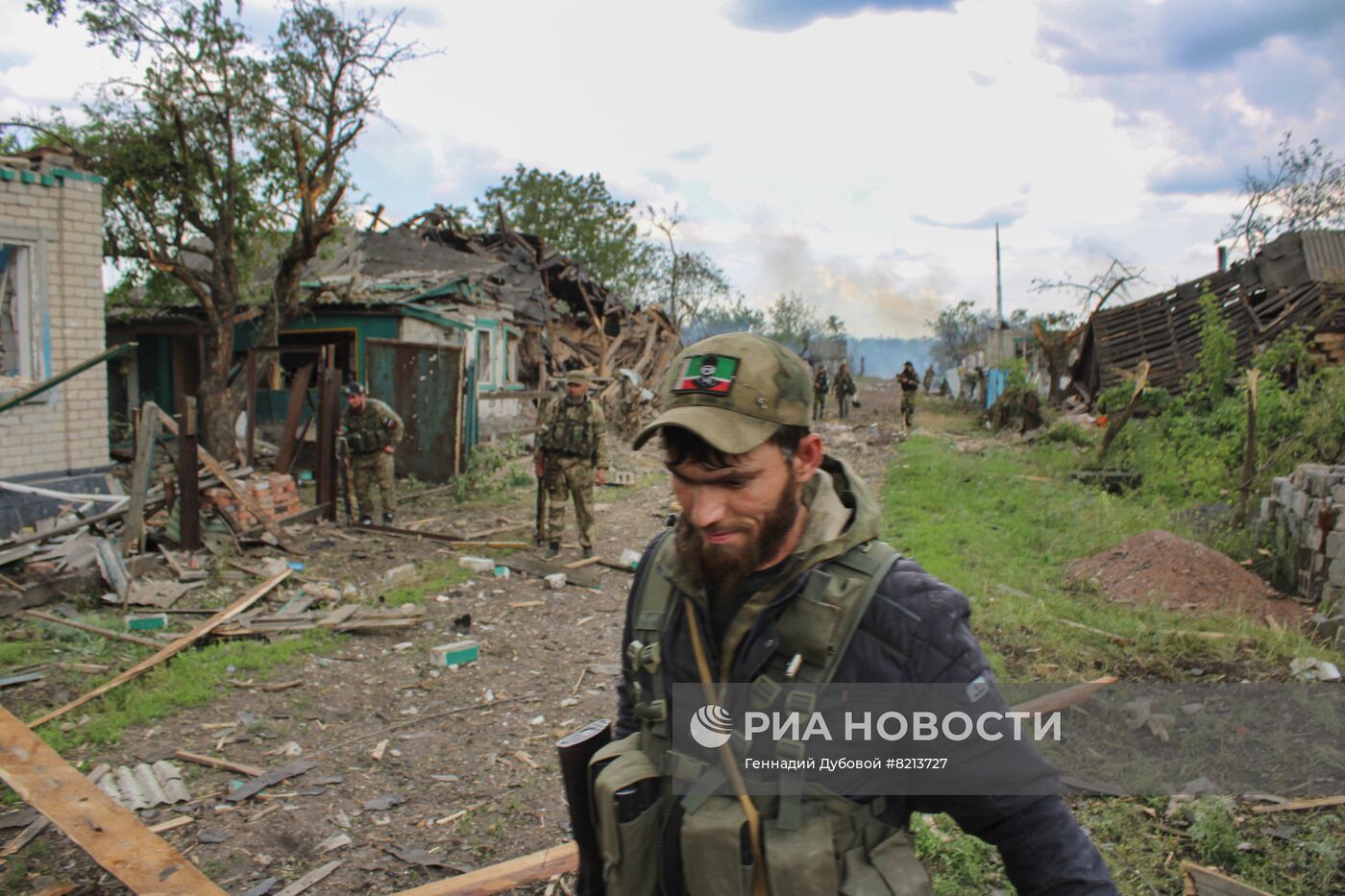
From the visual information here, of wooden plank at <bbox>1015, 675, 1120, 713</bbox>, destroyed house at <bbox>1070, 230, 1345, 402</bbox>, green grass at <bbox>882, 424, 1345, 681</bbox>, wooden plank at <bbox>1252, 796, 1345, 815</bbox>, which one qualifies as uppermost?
destroyed house at <bbox>1070, 230, 1345, 402</bbox>

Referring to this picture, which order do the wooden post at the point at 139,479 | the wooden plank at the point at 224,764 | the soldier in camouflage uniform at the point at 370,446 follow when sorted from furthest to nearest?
1. the soldier in camouflage uniform at the point at 370,446
2. the wooden post at the point at 139,479
3. the wooden plank at the point at 224,764

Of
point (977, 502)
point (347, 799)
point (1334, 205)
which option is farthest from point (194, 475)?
point (1334, 205)

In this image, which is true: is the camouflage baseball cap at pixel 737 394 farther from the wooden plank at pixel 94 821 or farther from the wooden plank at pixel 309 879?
the wooden plank at pixel 309 879

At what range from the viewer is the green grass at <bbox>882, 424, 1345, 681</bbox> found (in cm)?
483

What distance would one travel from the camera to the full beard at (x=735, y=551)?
1488mm

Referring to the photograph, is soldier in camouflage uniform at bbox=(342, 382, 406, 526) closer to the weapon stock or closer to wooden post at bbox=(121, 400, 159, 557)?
wooden post at bbox=(121, 400, 159, 557)

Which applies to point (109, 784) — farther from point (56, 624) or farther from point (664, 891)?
point (664, 891)

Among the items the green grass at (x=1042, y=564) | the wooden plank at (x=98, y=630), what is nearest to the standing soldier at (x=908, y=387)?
the green grass at (x=1042, y=564)

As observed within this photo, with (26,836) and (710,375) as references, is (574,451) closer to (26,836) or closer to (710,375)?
(26,836)

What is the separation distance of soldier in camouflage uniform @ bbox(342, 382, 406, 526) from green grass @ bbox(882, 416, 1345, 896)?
539 cm

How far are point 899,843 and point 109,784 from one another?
12.2ft

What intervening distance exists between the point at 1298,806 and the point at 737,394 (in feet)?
11.3

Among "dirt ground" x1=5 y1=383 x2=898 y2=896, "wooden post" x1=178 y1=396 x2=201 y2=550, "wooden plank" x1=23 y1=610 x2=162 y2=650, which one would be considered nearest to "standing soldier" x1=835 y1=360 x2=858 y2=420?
"dirt ground" x1=5 y1=383 x2=898 y2=896

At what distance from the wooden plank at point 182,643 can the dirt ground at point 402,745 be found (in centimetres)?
46
